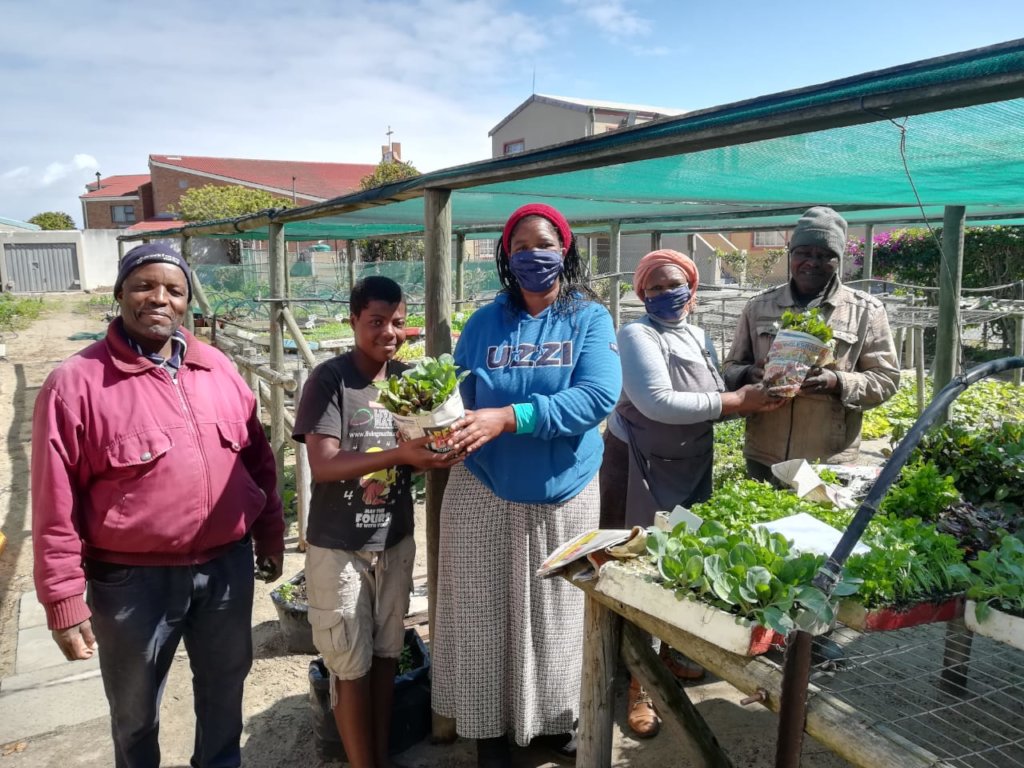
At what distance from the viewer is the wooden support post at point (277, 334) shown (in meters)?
5.59

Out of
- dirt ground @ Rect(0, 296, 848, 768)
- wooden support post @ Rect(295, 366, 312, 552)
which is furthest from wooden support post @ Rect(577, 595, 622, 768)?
wooden support post @ Rect(295, 366, 312, 552)

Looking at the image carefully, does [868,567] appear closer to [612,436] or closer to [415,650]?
[612,436]

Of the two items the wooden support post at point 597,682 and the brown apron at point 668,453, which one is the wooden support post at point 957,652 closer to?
the wooden support post at point 597,682

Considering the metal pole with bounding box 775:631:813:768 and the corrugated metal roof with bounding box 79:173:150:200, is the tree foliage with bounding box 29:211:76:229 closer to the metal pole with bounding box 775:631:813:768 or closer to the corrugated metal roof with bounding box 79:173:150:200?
the corrugated metal roof with bounding box 79:173:150:200

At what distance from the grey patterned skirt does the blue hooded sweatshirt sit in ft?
0.36

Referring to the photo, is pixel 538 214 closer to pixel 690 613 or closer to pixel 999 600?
pixel 690 613

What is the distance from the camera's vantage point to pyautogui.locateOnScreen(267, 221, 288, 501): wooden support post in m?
5.59

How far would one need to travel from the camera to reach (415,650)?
343 centimetres

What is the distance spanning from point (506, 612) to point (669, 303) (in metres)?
1.48

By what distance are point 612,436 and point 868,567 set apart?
69.7 inches

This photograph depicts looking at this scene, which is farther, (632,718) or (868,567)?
(632,718)

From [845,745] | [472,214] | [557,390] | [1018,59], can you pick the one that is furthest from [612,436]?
[472,214]

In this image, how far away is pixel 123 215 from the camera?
49375mm

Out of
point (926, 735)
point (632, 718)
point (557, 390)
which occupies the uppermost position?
point (557, 390)
